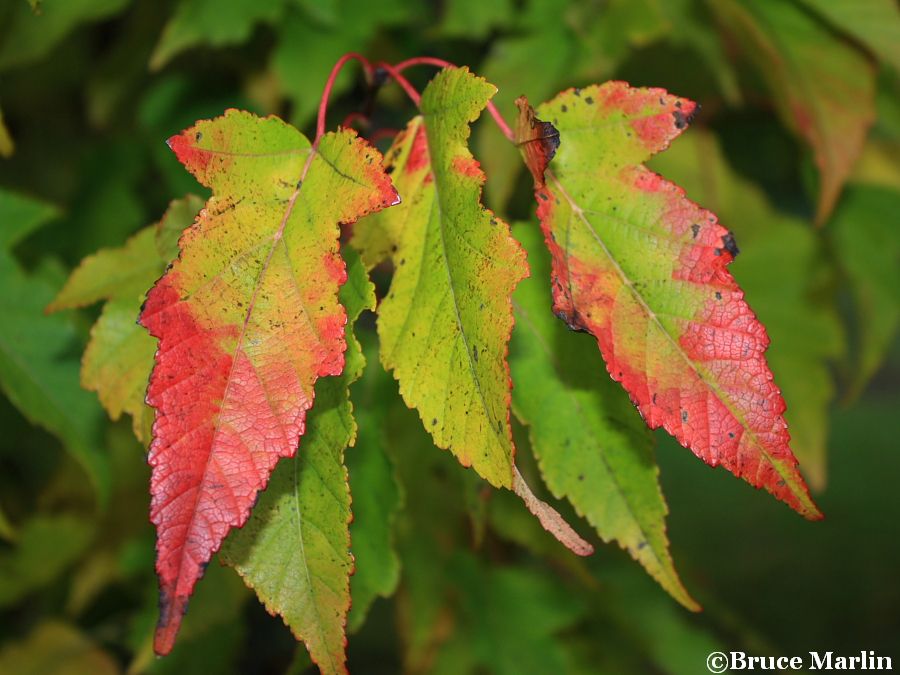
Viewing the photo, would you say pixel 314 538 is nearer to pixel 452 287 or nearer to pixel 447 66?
pixel 452 287

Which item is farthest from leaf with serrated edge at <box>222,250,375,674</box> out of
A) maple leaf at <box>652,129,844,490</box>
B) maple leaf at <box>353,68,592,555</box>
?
maple leaf at <box>652,129,844,490</box>

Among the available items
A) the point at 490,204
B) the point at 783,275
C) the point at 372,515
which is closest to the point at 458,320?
the point at 372,515

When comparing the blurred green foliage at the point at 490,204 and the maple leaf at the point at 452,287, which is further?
the blurred green foliage at the point at 490,204

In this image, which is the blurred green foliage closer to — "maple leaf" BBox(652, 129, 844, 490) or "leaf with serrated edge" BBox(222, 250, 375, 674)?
"maple leaf" BBox(652, 129, 844, 490)

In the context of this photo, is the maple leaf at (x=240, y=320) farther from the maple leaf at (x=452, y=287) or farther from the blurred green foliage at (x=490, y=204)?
the blurred green foliage at (x=490, y=204)

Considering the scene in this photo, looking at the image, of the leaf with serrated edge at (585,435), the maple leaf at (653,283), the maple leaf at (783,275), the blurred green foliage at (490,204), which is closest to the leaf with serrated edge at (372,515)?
the blurred green foliage at (490,204)

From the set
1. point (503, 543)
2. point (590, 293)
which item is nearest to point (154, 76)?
point (503, 543)

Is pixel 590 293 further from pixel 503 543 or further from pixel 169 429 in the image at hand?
pixel 503 543
